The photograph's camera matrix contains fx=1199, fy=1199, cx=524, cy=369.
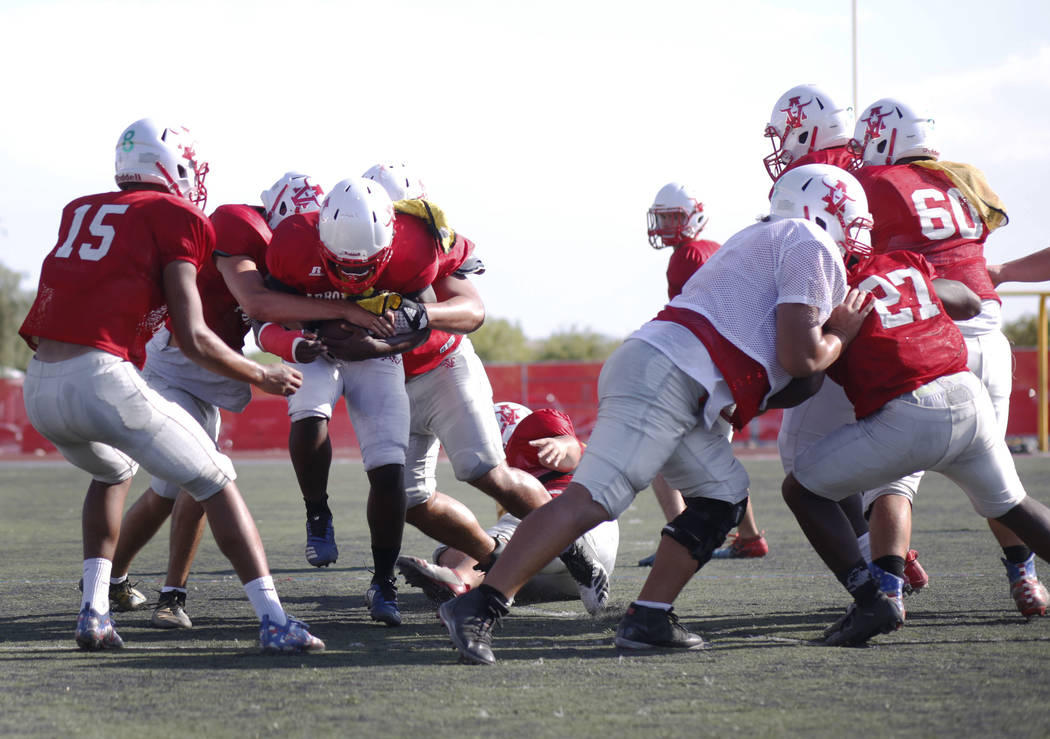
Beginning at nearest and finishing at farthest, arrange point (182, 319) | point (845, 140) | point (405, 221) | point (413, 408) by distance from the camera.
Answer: point (182, 319), point (405, 221), point (413, 408), point (845, 140)

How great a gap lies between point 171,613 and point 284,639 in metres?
0.92

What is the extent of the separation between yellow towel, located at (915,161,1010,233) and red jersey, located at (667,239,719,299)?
1.40 m

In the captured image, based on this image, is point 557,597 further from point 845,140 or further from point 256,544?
point 845,140

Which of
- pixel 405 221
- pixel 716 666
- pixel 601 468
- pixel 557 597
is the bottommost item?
pixel 557 597

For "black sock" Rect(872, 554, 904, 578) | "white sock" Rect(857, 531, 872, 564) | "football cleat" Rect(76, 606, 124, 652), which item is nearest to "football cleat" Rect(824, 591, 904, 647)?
"black sock" Rect(872, 554, 904, 578)

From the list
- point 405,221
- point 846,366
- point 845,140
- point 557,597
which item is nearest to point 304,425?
point 405,221

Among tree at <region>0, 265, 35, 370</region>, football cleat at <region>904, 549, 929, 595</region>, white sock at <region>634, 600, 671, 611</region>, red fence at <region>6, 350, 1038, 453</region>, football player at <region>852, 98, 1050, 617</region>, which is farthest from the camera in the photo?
tree at <region>0, 265, 35, 370</region>

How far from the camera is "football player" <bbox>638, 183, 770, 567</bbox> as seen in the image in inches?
235

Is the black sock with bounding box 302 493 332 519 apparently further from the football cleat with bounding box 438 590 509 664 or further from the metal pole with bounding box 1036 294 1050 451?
the metal pole with bounding box 1036 294 1050 451

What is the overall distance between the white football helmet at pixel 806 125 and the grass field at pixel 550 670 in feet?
6.15

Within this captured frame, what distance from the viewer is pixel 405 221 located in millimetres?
4375

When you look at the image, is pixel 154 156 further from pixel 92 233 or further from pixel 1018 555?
pixel 1018 555

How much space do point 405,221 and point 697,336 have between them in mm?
1277

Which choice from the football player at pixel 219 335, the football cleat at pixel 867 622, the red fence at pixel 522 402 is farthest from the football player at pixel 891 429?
the red fence at pixel 522 402
